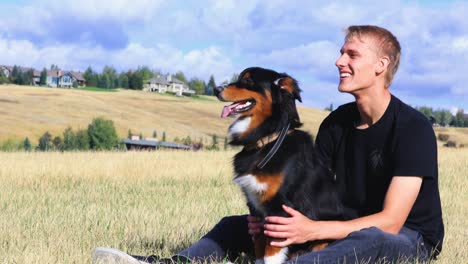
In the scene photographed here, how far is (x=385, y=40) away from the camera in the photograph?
14.3 ft

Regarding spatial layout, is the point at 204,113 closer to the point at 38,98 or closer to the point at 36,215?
the point at 38,98

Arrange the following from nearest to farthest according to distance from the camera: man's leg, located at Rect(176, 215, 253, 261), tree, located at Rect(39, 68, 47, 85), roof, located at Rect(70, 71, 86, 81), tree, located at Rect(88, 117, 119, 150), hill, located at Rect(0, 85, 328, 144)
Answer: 1. man's leg, located at Rect(176, 215, 253, 261)
2. tree, located at Rect(88, 117, 119, 150)
3. hill, located at Rect(0, 85, 328, 144)
4. tree, located at Rect(39, 68, 47, 85)
5. roof, located at Rect(70, 71, 86, 81)

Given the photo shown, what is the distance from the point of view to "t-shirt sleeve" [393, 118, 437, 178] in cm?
429

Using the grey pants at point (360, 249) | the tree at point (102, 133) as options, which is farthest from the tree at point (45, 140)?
the grey pants at point (360, 249)

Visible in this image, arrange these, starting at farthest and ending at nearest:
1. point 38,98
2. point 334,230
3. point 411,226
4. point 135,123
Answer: point 38,98, point 135,123, point 411,226, point 334,230

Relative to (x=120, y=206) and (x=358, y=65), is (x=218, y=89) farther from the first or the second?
(x=120, y=206)

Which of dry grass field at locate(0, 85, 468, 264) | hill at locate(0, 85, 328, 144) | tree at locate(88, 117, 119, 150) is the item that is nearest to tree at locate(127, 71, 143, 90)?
hill at locate(0, 85, 328, 144)

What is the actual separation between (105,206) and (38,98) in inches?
Result: 2871

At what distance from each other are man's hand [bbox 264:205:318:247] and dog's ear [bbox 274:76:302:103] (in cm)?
76

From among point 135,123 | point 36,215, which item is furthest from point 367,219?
point 135,123

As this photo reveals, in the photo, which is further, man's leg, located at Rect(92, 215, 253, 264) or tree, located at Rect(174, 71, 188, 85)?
tree, located at Rect(174, 71, 188, 85)

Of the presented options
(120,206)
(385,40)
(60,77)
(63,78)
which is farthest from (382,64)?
(60,77)

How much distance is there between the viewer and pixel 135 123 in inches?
2712

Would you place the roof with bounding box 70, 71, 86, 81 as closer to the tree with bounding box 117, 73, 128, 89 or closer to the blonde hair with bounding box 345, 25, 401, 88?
the tree with bounding box 117, 73, 128, 89
